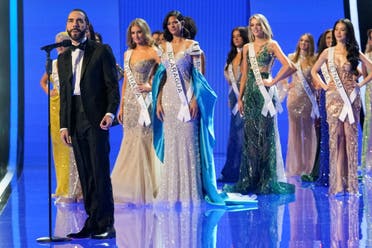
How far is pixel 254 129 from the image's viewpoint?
8500 mm

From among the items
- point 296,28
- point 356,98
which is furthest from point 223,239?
point 296,28

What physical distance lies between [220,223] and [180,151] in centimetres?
117

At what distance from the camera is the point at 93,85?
5.88 m

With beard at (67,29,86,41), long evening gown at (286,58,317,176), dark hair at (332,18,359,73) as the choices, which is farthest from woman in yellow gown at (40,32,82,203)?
long evening gown at (286,58,317,176)

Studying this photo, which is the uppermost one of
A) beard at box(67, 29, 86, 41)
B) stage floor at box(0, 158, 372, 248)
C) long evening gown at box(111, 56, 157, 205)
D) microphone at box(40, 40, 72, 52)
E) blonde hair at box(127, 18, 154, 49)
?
blonde hair at box(127, 18, 154, 49)

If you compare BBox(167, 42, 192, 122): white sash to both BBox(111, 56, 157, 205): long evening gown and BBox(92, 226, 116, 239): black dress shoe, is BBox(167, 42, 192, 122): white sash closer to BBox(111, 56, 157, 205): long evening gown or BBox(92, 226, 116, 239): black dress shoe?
BBox(111, 56, 157, 205): long evening gown

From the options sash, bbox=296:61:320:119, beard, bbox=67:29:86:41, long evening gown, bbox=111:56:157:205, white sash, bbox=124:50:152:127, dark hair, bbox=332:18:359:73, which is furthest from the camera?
sash, bbox=296:61:320:119

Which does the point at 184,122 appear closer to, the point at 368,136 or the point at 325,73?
the point at 325,73

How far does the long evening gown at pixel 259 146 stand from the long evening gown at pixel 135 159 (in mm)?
1110

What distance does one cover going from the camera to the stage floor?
581 cm

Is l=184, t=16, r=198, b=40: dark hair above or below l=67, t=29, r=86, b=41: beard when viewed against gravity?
above

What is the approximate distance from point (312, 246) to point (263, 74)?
311 centimetres

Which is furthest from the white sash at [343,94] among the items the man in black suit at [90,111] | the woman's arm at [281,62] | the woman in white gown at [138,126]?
the man in black suit at [90,111]

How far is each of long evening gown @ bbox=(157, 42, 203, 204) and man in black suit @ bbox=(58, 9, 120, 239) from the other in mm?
1665
